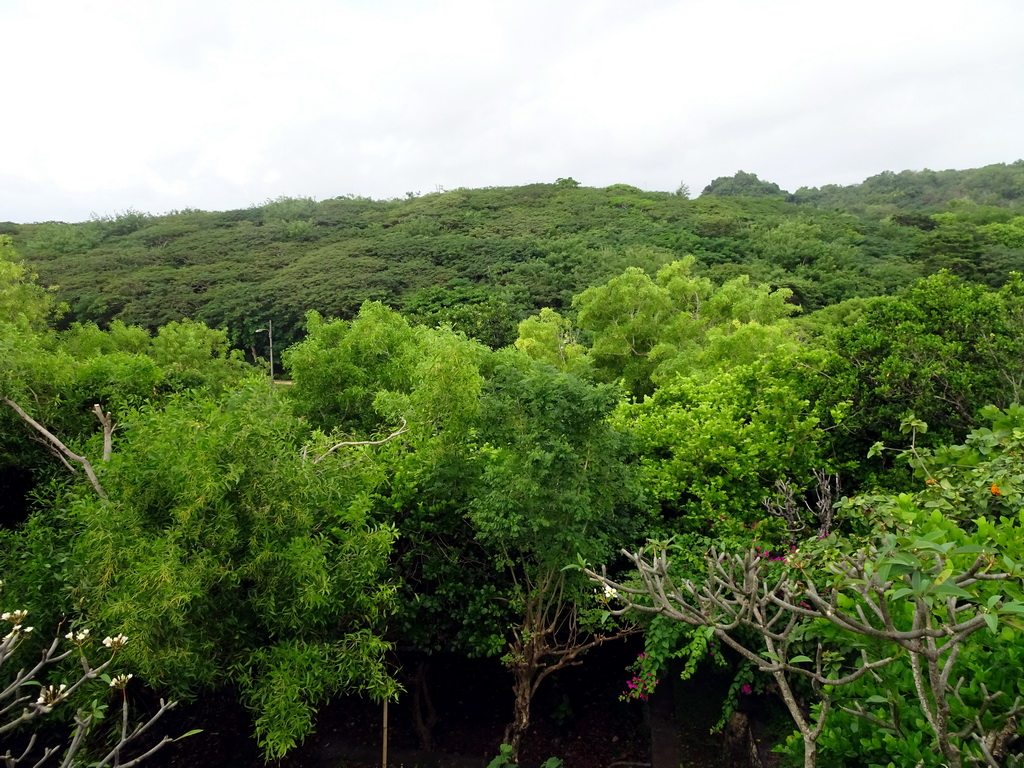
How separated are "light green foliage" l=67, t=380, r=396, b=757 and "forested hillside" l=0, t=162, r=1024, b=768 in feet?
0.09

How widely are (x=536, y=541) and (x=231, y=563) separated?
9.14 feet

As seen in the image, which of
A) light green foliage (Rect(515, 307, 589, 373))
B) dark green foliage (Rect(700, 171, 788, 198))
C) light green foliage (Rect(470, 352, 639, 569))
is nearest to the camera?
light green foliage (Rect(470, 352, 639, 569))

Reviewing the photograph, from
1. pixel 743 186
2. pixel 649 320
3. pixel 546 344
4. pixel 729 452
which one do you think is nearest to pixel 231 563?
pixel 729 452

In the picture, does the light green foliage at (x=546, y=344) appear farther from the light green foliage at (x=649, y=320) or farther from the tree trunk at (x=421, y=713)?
the tree trunk at (x=421, y=713)

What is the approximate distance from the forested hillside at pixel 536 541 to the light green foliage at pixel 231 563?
0.03 m

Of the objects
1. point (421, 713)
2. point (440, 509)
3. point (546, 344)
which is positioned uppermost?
point (546, 344)

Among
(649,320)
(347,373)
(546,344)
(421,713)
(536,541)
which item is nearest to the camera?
(536,541)

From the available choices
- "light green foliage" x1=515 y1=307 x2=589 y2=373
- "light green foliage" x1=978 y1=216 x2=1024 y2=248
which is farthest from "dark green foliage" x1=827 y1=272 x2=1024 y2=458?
"light green foliage" x1=978 y1=216 x2=1024 y2=248

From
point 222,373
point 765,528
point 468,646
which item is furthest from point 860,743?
point 222,373

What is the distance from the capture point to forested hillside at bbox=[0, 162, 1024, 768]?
3195mm

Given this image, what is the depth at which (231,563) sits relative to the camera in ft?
16.5

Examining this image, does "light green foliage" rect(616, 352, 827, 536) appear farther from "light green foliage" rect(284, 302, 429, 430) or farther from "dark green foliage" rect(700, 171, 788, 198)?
"dark green foliage" rect(700, 171, 788, 198)

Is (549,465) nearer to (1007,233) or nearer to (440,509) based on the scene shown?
(440,509)

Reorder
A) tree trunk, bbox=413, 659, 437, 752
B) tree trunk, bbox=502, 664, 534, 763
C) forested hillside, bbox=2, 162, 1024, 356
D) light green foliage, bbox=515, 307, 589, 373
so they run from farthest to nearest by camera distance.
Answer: forested hillside, bbox=2, 162, 1024, 356
light green foliage, bbox=515, 307, 589, 373
tree trunk, bbox=413, 659, 437, 752
tree trunk, bbox=502, 664, 534, 763
